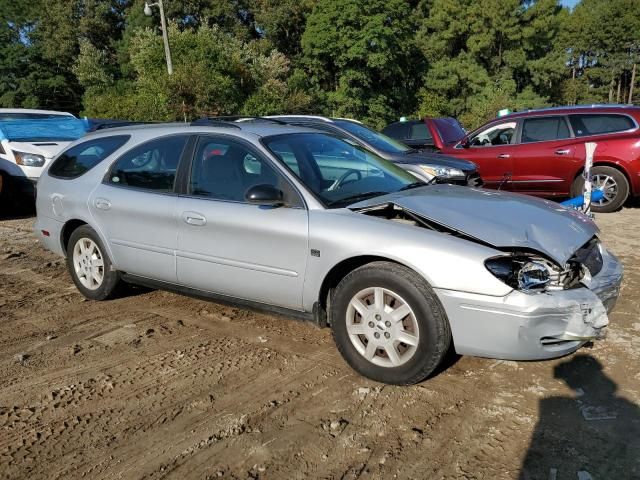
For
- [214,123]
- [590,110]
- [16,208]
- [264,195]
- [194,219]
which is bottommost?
[16,208]

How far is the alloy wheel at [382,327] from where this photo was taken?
3.24 m

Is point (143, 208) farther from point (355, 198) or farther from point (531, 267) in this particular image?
point (531, 267)

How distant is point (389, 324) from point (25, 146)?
338 inches

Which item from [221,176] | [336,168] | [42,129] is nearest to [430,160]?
[336,168]

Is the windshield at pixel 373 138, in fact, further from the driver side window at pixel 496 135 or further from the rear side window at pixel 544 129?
the rear side window at pixel 544 129

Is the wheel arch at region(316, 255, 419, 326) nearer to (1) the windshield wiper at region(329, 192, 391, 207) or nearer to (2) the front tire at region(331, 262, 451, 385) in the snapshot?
(2) the front tire at region(331, 262, 451, 385)

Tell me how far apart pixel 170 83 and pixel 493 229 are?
67.8 ft

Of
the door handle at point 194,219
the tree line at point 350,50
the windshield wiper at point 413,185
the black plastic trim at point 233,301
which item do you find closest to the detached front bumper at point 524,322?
the black plastic trim at point 233,301

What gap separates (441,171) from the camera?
7875 millimetres

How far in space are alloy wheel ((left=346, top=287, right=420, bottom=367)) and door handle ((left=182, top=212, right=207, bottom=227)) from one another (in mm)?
1356

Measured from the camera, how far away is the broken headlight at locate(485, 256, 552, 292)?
9.95 ft

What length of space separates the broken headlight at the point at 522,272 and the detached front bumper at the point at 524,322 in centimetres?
6


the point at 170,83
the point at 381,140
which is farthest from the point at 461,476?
the point at 170,83

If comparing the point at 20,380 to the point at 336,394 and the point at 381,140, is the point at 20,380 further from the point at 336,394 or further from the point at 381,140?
the point at 381,140
